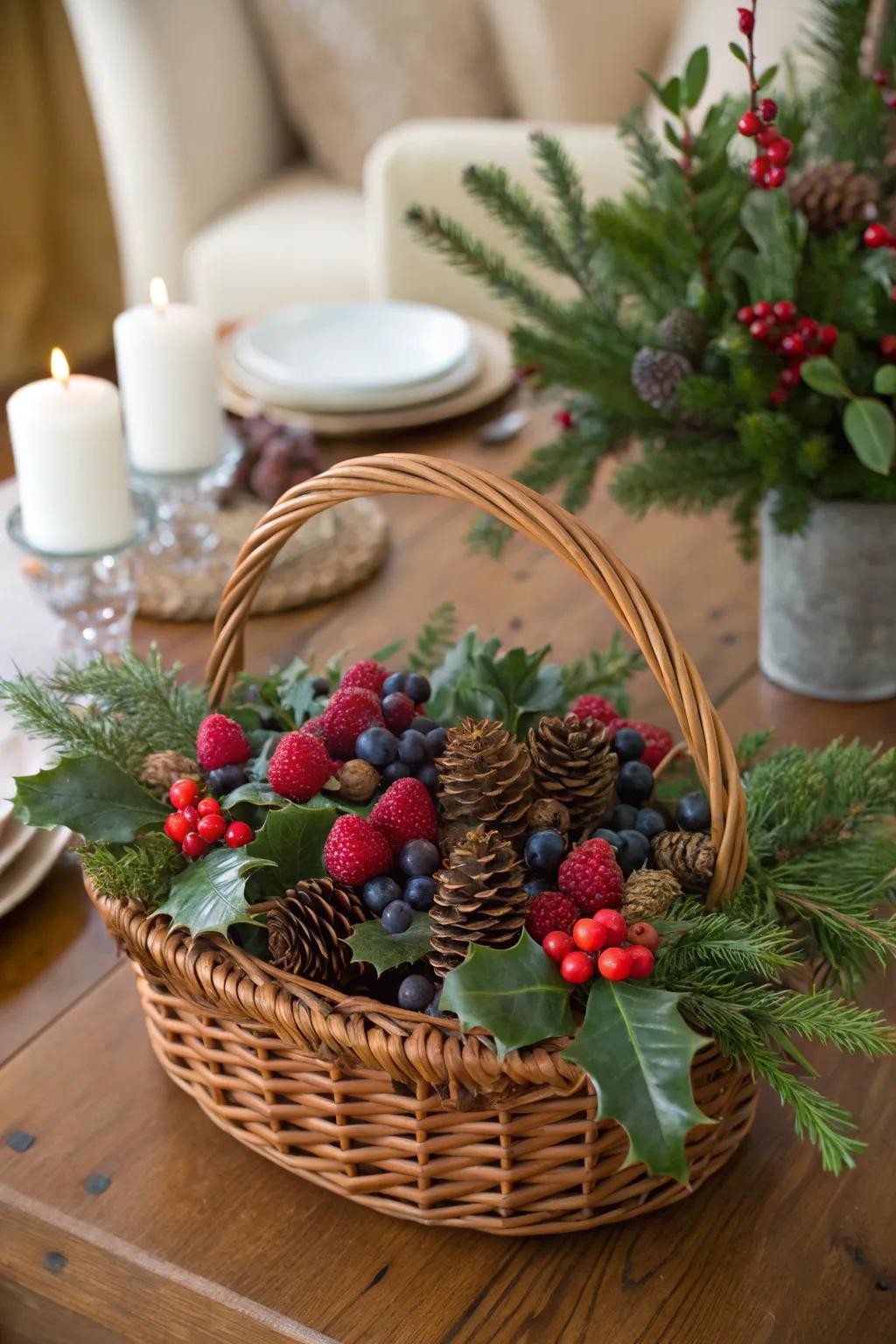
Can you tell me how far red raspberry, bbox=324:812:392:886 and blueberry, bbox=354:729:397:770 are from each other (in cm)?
7

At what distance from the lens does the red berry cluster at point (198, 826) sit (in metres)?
0.67

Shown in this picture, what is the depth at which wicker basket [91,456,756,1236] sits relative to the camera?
0.56m

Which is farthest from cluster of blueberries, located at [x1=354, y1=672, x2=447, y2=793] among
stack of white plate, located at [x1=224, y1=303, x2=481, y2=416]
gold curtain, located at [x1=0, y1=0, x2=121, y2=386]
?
gold curtain, located at [x1=0, y1=0, x2=121, y2=386]

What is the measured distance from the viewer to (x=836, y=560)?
0.99 m

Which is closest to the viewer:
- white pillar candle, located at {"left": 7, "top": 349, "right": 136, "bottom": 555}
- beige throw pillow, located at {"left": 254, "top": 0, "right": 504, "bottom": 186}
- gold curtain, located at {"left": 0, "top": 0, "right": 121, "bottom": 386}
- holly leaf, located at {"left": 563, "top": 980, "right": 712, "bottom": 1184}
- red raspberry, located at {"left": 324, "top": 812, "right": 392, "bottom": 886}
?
holly leaf, located at {"left": 563, "top": 980, "right": 712, "bottom": 1184}

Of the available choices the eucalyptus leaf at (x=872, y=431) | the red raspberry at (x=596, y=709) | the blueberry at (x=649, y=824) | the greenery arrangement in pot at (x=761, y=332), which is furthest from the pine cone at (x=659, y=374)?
the blueberry at (x=649, y=824)

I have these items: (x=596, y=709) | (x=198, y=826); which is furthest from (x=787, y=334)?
(x=198, y=826)

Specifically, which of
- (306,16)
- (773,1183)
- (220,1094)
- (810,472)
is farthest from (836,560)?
(306,16)

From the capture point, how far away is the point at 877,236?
87 cm

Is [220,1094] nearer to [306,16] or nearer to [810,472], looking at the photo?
[810,472]

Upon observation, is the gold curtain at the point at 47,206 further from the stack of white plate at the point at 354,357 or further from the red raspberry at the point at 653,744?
the red raspberry at the point at 653,744

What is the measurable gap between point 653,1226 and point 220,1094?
220 millimetres

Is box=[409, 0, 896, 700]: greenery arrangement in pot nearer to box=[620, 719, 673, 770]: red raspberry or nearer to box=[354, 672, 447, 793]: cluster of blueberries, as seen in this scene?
box=[620, 719, 673, 770]: red raspberry

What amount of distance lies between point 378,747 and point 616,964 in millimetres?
195
